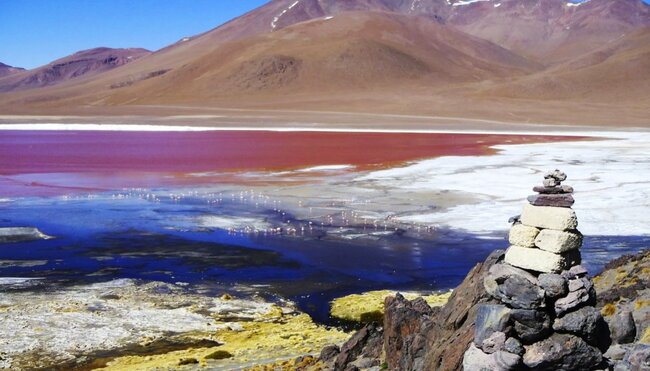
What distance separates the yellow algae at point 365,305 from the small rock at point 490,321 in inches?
180

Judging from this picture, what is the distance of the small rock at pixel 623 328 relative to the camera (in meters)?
5.90

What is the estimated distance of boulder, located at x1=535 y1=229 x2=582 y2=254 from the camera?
5.45m

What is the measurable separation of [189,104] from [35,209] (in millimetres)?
73461

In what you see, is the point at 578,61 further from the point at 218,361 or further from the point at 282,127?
the point at 218,361

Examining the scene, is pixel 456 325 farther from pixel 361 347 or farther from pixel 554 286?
pixel 361 347

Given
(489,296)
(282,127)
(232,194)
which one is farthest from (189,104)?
(489,296)

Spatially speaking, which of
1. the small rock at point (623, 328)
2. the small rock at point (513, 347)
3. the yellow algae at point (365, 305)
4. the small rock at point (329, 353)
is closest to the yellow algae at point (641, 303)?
the small rock at point (623, 328)

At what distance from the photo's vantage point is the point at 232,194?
21469 millimetres

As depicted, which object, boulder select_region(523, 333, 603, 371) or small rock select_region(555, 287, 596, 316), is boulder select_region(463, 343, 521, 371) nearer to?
boulder select_region(523, 333, 603, 371)

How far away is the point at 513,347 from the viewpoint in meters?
5.30

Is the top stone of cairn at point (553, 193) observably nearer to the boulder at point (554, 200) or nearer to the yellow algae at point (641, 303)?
the boulder at point (554, 200)

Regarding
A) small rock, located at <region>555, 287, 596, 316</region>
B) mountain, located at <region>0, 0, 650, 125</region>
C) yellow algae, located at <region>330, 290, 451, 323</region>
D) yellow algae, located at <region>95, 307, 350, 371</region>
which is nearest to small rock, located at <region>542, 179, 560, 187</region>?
small rock, located at <region>555, 287, 596, 316</region>

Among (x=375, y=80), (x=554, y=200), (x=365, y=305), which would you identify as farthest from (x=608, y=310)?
(x=375, y=80)

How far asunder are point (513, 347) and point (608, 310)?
1.96 metres
